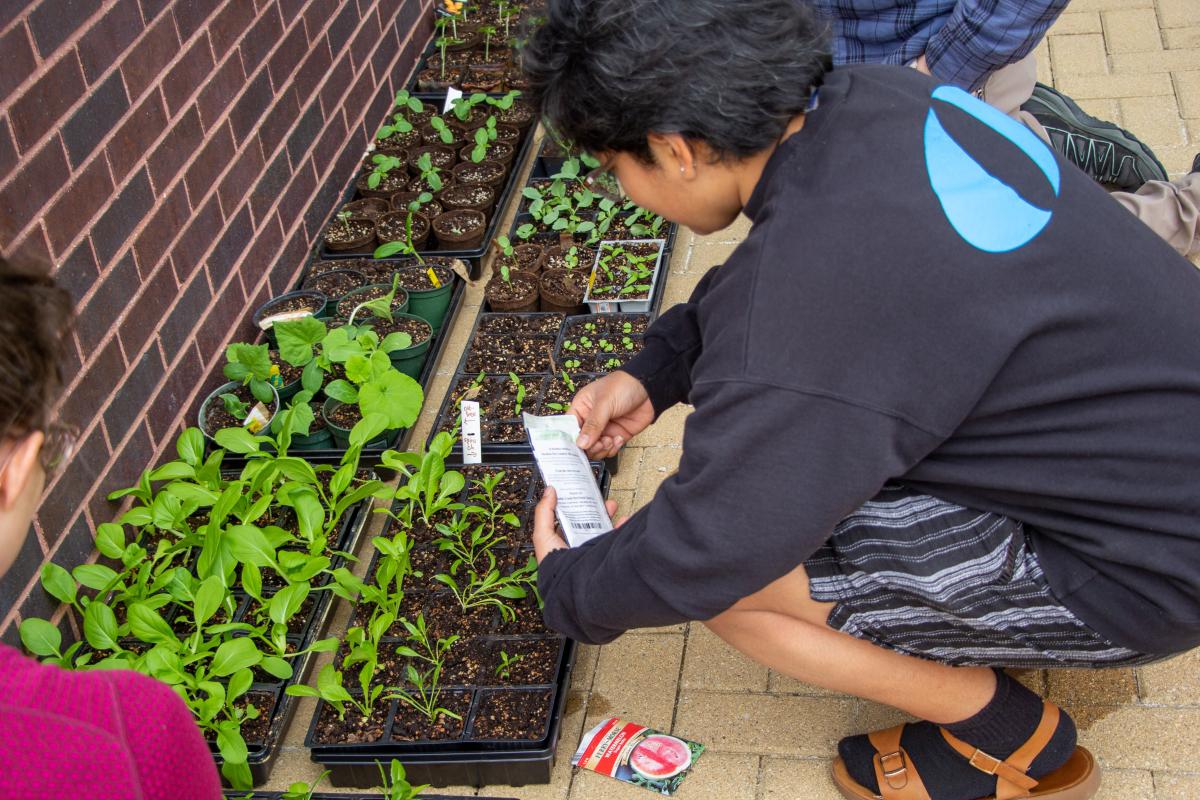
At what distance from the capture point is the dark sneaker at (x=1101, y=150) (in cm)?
343

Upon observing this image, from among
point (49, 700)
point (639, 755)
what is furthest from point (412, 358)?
point (49, 700)

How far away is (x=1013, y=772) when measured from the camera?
2.09 metres

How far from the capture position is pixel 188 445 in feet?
9.37

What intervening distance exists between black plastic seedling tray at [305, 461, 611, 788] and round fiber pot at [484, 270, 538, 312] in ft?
4.68

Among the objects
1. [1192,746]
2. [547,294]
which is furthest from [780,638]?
[547,294]

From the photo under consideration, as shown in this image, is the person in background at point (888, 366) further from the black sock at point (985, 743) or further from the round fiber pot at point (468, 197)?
the round fiber pot at point (468, 197)

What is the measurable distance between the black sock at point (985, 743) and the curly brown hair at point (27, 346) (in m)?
1.54

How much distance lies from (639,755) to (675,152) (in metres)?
1.16

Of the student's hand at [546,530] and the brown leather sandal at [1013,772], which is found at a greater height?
the student's hand at [546,530]

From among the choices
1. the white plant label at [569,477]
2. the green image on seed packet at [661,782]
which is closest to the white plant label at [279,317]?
the white plant label at [569,477]

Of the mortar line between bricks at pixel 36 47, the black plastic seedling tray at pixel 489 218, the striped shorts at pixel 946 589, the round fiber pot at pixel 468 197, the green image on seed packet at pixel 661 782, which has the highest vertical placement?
the mortar line between bricks at pixel 36 47

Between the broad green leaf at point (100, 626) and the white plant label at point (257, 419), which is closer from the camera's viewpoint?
the broad green leaf at point (100, 626)

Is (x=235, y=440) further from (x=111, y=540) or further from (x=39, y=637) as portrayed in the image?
(x=39, y=637)

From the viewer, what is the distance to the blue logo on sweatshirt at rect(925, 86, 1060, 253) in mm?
1566
